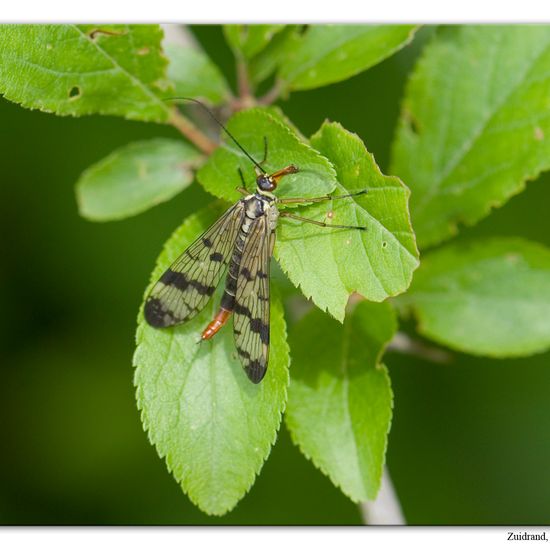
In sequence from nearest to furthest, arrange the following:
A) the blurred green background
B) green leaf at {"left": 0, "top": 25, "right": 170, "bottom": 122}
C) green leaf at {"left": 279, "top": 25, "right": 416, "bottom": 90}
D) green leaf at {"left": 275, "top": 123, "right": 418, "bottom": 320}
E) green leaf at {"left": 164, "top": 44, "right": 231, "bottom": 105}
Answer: green leaf at {"left": 275, "top": 123, "right": 418, "bottom": 320}
green leaf at {"left": 0, "top": 25, "right": 170, "bottom": 122}
green leaf at {"left": 279, "top": 25, "right": 416, "bottom": 90}
green leaf at {"left": 164, "top": 44, "right": 231, "bottom": 105}
the blurred green background

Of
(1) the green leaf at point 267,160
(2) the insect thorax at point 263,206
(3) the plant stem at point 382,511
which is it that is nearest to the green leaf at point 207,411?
(2) the insect thorax at point 263,206

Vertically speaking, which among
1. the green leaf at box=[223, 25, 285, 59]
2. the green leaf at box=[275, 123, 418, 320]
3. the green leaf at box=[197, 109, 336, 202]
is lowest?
the green leaf at box=[275, 123, 418, 320]

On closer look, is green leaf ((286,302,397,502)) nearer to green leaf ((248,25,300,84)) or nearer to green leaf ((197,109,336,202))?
green leaf ((197,109,336,202))

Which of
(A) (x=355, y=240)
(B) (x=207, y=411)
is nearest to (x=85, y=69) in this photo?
(A) (x=355, y=240)

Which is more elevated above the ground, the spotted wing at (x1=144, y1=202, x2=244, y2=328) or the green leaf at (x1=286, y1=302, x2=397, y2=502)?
the spotted wing at (x1=144, y1=202, x2=244, y2=328)

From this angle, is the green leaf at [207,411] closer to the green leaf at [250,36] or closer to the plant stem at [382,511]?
the plant stem at [382,511]

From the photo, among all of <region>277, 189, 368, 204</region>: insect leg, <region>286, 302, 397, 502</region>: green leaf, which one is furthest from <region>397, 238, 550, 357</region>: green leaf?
<region>277, 189, 368, 204</region>: insect leg

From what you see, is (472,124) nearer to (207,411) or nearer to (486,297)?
(486,297)
